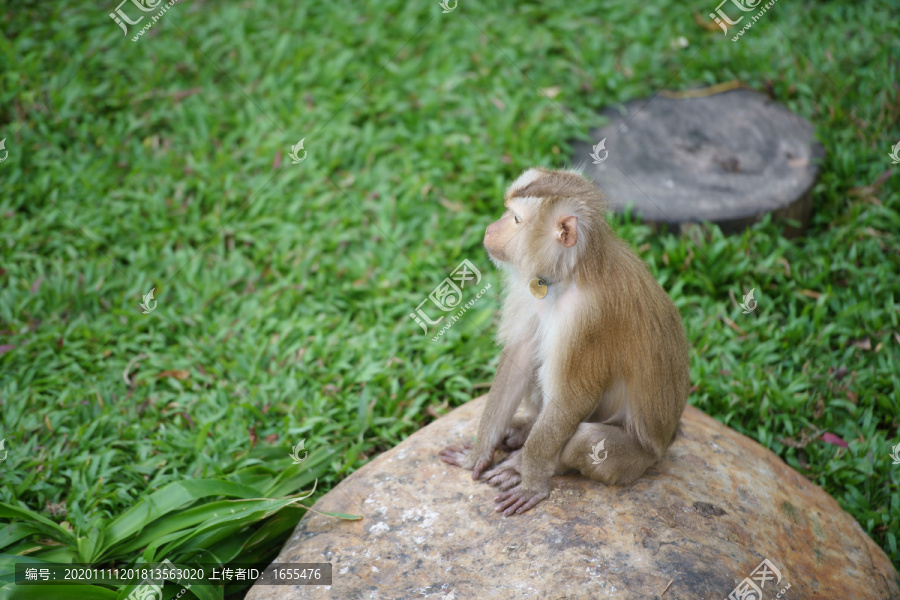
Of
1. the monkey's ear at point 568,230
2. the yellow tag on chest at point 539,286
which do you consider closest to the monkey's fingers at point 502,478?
the yellow tag on chest at point 539,286

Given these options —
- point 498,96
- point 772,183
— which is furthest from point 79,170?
point 772,183

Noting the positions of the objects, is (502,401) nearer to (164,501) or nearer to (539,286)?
(539,286)

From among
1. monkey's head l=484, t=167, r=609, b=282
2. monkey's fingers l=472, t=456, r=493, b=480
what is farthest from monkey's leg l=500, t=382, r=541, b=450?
monkey's head l=484, t=167, r=609, b=282

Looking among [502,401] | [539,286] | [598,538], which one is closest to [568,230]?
[539,286]

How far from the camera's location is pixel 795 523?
12.1 feet

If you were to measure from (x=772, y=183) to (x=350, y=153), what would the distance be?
3.57 meters

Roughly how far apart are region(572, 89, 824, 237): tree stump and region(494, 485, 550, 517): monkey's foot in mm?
3021

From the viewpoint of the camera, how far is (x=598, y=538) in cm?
334

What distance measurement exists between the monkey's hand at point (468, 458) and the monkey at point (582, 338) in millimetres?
79

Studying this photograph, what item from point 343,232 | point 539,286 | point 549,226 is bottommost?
point 343,232

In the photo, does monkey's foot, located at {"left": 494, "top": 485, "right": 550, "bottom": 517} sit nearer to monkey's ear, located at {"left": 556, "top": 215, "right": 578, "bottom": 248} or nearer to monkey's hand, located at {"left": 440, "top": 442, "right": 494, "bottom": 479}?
monkey's hand, located at {"left": 440, "top": 442, "right": 494, "bottom": 479}

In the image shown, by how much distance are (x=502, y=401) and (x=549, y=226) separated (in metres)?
1.01

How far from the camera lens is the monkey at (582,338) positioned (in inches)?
132

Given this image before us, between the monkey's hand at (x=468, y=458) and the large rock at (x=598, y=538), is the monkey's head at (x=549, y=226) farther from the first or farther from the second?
the large rock at (x=598, y=538)
